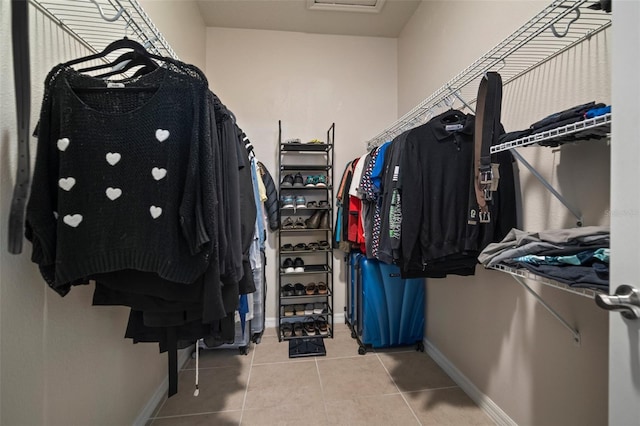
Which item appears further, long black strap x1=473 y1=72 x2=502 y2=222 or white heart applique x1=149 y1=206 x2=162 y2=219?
long black strap x1=473 y1=72 x2=502 y2=222

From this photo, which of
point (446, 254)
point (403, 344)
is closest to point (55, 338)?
point (446, 254)

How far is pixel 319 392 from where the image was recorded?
158 cm

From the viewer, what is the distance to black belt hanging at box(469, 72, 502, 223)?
98 centimetres

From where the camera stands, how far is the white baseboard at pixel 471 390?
1329 millimetres

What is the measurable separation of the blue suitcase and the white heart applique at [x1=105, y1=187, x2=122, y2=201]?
1710 mm

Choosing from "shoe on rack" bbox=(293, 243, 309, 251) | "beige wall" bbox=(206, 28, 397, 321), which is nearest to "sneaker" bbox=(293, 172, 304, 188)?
"beige wall" bbox=(206, 28, 397, 321)

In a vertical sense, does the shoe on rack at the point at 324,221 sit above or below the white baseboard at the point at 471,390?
above

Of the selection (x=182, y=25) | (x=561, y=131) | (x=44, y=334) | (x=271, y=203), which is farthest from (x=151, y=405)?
(x=182, y=25)

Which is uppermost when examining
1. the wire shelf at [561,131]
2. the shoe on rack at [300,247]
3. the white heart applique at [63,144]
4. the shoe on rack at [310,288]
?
the wire shelf at [561,131]

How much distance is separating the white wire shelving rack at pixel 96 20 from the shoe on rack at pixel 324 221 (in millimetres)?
1657

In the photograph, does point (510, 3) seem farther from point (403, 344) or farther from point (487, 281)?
point (403, 344)

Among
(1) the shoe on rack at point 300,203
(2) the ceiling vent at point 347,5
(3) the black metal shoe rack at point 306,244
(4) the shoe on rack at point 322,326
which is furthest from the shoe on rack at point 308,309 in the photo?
(2) the ceiling vent at point 347,5

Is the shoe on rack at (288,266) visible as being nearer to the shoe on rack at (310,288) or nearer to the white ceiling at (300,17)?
the shoe on rack at (310,288)

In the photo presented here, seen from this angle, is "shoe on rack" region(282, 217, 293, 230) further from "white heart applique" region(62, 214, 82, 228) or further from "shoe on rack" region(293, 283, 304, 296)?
"white heart applique" region(62, 214, 82, 228)
